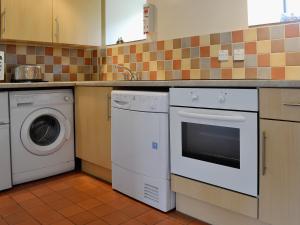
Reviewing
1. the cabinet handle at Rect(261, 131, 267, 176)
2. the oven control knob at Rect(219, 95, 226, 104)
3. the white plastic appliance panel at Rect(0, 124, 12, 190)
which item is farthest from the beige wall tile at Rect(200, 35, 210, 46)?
the white plastic appliance panel at Rect(0, 124, 12, 190)

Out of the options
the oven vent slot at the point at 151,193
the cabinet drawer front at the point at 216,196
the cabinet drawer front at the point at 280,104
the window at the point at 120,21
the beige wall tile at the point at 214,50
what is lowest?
the oven vent slot at the point at 151,193

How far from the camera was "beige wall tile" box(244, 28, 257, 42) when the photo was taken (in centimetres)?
212

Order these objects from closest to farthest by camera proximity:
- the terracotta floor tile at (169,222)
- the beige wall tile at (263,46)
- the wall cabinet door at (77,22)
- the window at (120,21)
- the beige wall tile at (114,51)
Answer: the terracotta floor tile at (169,222)
the beige wall tile at (263,46)
the wall cabinet door at (77,22)
the beige wall tile at (114,51)
the window at (120,21)

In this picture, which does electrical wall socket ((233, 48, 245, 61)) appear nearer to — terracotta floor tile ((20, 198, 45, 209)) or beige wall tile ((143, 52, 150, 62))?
beige wall tile ((143, 52, 150, 62))

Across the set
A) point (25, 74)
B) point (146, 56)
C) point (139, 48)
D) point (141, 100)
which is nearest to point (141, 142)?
point (141, 100)

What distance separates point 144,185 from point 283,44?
1333 mm

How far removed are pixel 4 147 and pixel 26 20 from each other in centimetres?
118

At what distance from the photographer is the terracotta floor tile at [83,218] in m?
1.87

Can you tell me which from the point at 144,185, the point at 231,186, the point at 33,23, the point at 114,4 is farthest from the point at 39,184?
the point at 114,4

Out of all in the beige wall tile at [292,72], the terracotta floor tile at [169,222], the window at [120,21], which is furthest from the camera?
the window at [120,21]

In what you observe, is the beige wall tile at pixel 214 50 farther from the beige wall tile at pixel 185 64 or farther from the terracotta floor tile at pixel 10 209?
the terracotta floor tile at pixel 10 209

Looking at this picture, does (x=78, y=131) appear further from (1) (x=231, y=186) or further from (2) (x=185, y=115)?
(1) (x=231, y=186)

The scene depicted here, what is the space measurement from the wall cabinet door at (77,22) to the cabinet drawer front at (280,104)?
222 cm

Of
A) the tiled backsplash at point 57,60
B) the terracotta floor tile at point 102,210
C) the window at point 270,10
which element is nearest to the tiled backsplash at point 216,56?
the window at point 270,10
